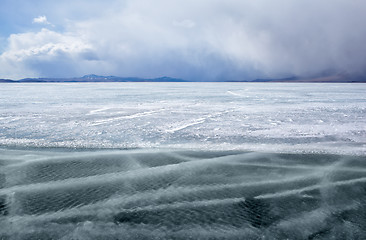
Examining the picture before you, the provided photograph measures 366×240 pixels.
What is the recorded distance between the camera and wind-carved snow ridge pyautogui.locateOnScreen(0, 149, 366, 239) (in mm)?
3258

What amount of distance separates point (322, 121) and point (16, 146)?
1087cm

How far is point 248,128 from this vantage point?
373 inches

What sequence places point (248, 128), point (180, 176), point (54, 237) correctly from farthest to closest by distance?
1. point (248, 128)
2. point (180, 176)
3. point (54, 237)

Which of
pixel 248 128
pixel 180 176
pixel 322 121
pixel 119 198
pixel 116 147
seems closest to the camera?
pixel 119 198

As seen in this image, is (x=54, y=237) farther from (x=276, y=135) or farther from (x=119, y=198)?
(x=276, y=135)

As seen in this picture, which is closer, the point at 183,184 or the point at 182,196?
the point at 182,196

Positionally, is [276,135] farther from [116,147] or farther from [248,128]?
[116,147]

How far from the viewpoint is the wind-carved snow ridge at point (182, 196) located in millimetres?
3258

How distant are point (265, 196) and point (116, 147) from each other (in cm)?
425

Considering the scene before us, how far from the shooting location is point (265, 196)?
4148 mm

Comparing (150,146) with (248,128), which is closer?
(150,146)

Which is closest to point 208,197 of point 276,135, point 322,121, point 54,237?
point 54,237

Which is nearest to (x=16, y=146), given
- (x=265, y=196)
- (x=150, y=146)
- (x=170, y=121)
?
(x=150, y=146)

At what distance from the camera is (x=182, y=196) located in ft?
13.6
